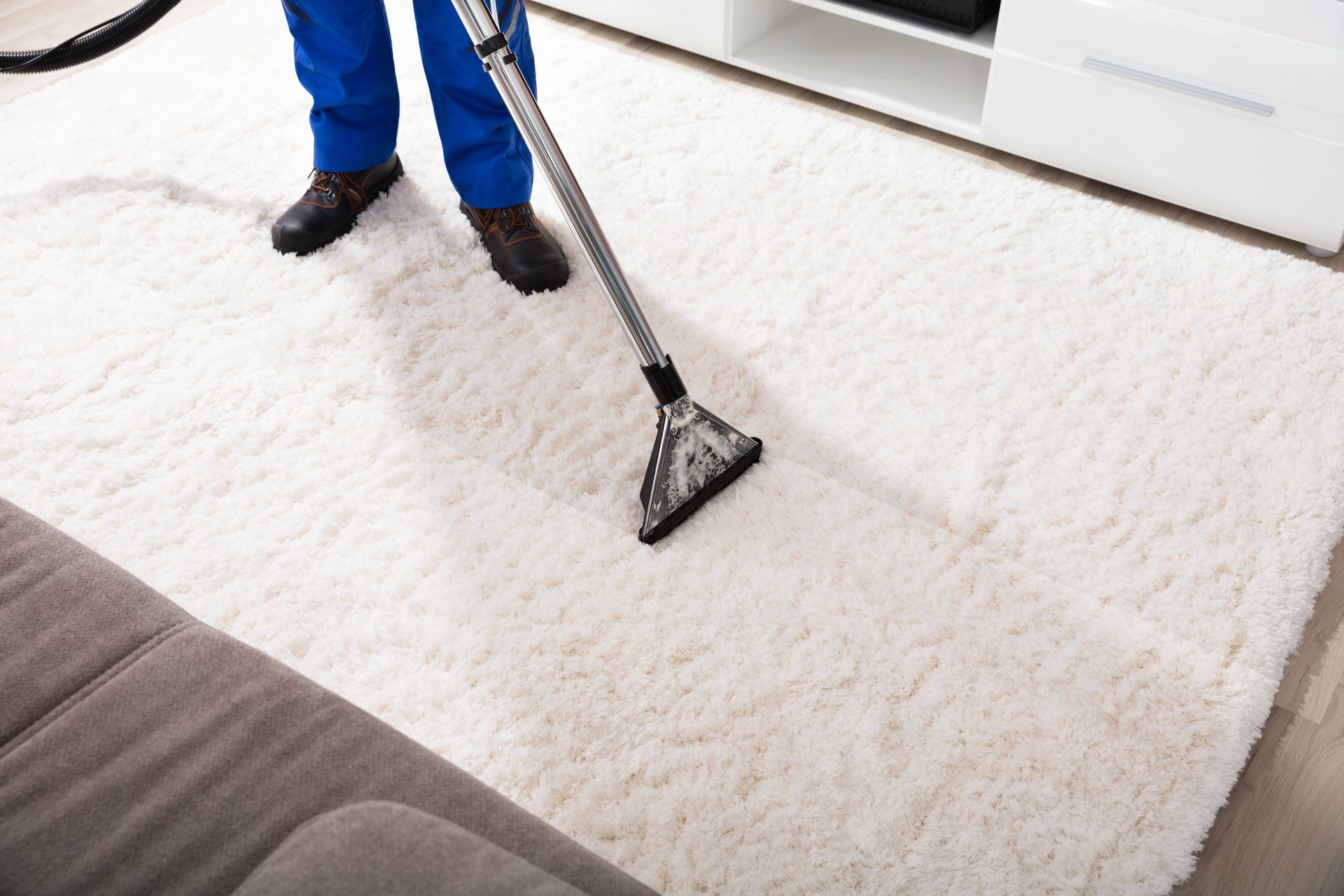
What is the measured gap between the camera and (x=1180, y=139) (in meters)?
1.82

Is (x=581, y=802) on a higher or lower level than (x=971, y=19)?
lower

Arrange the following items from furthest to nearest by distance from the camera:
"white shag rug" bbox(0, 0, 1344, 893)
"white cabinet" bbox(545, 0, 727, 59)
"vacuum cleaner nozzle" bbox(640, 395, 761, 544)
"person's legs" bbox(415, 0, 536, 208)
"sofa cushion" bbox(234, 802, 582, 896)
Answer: "white cabinet" bbox(545, 0, 727, 59)
"person's legs" bbox(415, 0, 536, 208)
"vacuum cleaner nozzle" bbox(640, 395, 761, 544)
"white shag rug" bbox(0, 0, 1344, 893)
"sofa cushion" bbox(234, 802, 582, 896)

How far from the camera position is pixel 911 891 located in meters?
1.05

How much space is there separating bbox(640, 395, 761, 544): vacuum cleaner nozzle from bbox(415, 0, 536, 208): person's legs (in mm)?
662

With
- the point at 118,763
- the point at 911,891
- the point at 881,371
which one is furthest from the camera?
the point at 881,371

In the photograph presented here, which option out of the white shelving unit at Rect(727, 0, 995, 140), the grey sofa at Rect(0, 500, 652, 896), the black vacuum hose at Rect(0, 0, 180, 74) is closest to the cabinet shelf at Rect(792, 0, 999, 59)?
the white shelving unit at Rect(727, 0, 995, 140)

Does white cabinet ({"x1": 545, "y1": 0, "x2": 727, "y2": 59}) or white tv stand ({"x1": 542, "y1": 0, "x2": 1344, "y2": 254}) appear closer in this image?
white tv stand ({"x1": 542, "y1": 0, "x2": 1344, "y2": 254})

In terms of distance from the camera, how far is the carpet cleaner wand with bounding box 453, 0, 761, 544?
3.97ft

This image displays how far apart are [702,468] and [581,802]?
49 cm

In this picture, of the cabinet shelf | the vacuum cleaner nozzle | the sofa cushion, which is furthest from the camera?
the cabinet shelf

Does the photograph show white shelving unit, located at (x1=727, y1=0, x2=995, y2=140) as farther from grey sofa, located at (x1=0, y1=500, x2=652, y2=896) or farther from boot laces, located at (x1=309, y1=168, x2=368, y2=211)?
grey sofa, located at (x1=0, y1=500, x2=652, y2=896)

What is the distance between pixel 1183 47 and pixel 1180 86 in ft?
0.22

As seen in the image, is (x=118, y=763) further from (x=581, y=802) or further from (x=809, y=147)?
(x=809, y=147)

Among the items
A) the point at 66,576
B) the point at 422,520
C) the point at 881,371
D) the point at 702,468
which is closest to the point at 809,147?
the point at 881,371
